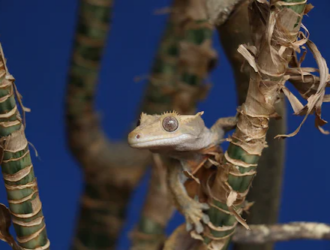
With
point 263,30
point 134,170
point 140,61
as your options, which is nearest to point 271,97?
point 263,30

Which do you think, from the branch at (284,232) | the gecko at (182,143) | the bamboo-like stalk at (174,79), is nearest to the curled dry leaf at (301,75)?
the gecko at (182,143)

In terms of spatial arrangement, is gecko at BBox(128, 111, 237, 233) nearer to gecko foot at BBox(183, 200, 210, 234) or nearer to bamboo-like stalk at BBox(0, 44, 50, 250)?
gecko foot at BBox(183, 200, 210, 234)

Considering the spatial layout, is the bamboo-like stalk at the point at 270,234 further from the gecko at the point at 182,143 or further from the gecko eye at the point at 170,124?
the gecko eye at the point at 170,124

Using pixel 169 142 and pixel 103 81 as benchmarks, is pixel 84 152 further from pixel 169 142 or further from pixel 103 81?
pixel 169 142

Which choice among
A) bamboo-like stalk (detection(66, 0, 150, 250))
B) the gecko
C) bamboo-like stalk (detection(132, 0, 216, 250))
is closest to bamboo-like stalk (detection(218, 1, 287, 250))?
the gecko

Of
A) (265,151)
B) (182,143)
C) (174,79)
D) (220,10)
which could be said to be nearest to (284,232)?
(265,151)

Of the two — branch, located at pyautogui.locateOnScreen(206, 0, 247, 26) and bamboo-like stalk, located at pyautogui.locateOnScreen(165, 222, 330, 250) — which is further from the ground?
branch, located at pyautogui.locateOnScreen(206, 0, 247, 26)

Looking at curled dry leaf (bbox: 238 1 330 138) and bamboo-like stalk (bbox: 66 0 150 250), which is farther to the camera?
bamboo-like stalk (bbox: 66 0 150 250)
